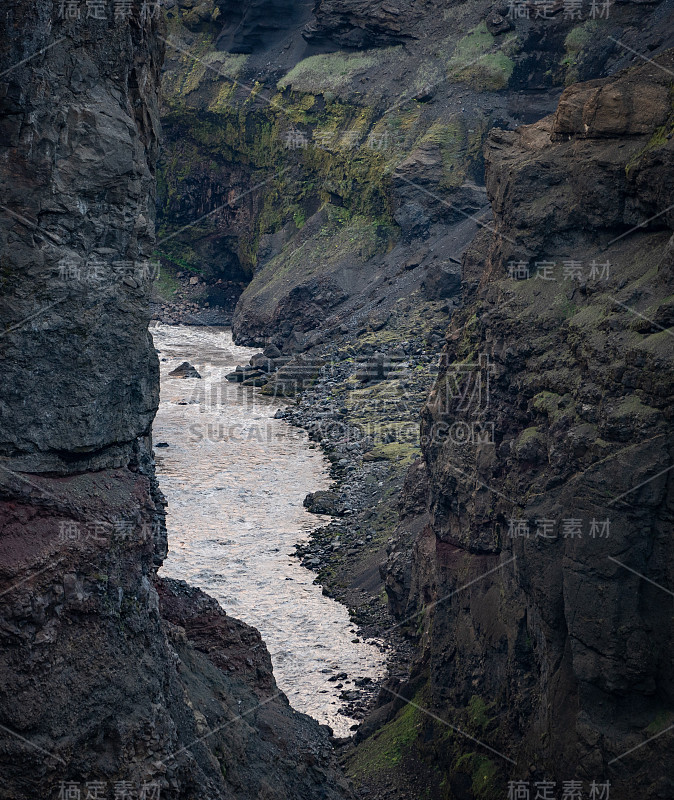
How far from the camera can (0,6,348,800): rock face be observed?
654cm

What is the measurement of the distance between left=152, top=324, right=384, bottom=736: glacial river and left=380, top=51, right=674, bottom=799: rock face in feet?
8.86

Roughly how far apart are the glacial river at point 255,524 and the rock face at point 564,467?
2.70 metres

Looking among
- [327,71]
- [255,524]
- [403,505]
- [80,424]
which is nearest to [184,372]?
[255,524]

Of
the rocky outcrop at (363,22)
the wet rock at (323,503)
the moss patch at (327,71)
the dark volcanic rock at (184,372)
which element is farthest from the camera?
the moss patch at (327,71)

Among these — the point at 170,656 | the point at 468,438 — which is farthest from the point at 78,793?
the point at 468,438

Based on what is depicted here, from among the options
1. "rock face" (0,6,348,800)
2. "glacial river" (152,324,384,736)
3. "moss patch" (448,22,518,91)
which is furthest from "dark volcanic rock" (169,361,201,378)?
"rock face" (0,6,348,800)

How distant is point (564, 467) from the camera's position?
10156 mm

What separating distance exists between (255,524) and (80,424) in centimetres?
1575

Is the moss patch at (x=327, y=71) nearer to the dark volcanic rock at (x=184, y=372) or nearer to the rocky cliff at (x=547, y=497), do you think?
the dark volcanic rock at (x=184, y=372)

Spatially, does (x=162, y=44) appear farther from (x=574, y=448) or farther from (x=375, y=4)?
(x=375, y=4)

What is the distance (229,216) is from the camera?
51188 millimetres

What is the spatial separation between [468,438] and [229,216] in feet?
133

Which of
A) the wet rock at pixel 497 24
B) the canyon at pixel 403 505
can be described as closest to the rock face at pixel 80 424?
the canyon at pixel 403 505

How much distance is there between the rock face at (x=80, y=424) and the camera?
6.54 m
